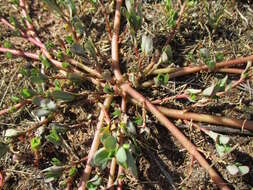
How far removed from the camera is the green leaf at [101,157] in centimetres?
198

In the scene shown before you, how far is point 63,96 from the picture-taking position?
2.30m

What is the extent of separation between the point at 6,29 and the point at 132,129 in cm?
143

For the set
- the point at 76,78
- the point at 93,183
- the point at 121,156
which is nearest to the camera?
the point at 121,156

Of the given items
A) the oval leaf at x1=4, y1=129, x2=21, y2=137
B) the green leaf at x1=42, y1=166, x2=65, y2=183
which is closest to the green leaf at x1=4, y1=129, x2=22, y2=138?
the oval leaf at x1=4, y1=129, x2=21, y2=137

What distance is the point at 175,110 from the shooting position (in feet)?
7.61

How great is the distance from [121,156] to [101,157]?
14cm

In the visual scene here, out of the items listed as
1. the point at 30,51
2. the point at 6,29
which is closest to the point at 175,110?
the point at 30,51

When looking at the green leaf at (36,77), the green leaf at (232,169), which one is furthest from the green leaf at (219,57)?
the green leaf at (36,77)

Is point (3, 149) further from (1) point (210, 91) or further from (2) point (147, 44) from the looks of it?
(1) point (210, 91)

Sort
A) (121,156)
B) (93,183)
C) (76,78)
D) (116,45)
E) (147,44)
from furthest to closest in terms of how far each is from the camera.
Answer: (116,45) → (76,78) → (147,44) → (93,183) → (121,156)

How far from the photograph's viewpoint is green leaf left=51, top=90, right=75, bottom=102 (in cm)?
226

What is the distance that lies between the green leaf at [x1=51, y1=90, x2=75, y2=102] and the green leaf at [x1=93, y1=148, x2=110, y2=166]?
492 mm

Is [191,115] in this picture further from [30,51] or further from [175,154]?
[30,51]

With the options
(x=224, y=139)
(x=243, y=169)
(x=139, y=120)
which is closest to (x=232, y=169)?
(x=243, y=169)
